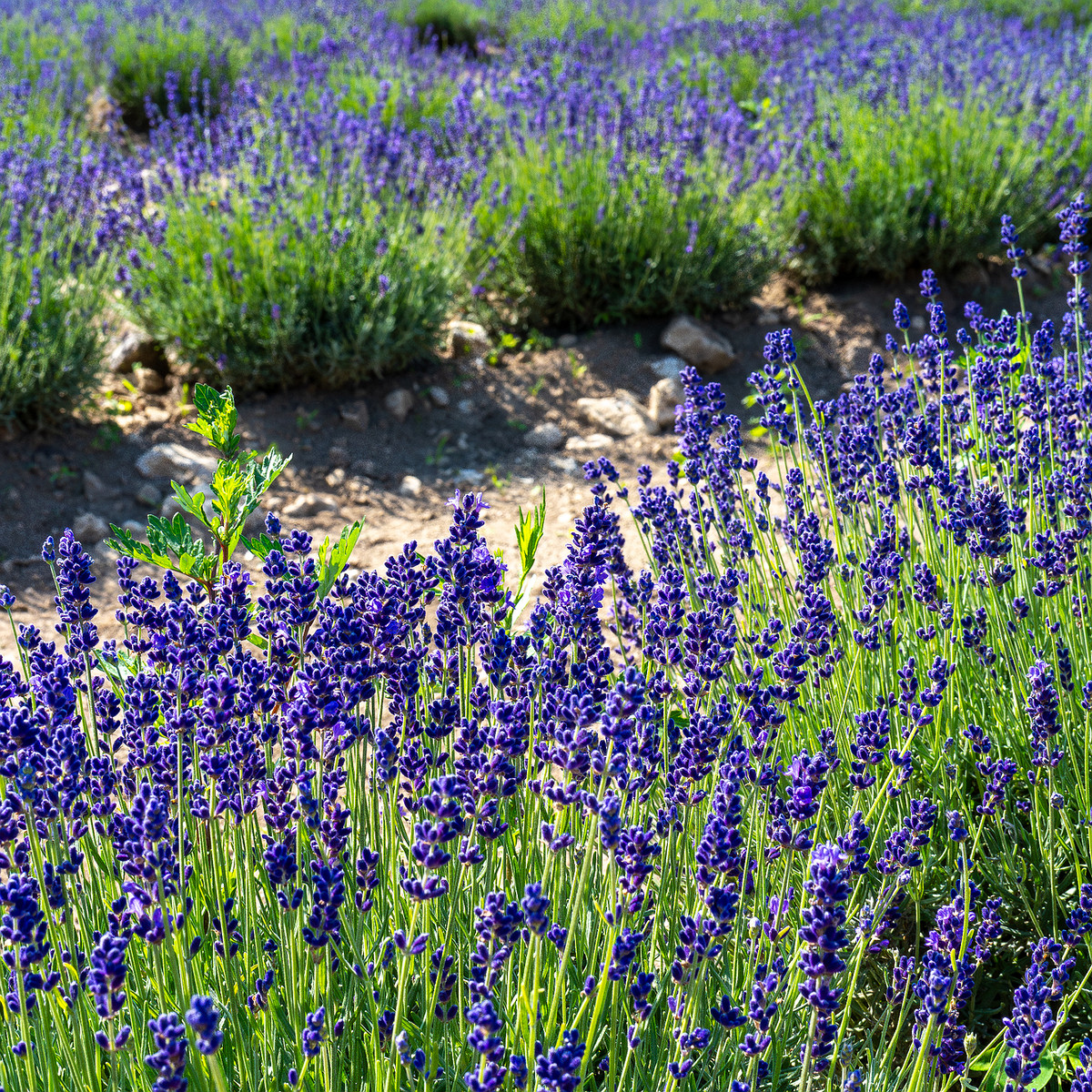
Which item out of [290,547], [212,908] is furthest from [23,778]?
[290,547]

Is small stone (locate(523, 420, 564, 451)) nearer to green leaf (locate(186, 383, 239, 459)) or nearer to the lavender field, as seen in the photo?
the lavender field

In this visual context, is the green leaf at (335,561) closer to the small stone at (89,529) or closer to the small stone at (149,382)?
the small stone at (89,529)

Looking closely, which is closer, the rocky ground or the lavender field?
the lavender field

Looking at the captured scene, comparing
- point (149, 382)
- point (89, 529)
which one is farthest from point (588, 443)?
point (89, 529)

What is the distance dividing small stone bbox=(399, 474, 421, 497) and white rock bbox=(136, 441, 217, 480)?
2.69 ft

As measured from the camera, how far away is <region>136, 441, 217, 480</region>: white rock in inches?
181

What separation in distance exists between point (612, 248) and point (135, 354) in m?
2.51

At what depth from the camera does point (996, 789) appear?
6.25 feet

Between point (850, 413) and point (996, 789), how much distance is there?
119 cm

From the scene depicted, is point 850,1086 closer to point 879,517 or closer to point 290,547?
point 290,547

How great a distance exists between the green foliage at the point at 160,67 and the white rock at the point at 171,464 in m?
4.85

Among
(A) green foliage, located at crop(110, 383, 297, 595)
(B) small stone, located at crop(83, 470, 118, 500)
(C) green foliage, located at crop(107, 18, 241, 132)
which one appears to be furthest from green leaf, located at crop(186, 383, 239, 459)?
(C) green foliage, located at crop(107, 18, 241, 132)

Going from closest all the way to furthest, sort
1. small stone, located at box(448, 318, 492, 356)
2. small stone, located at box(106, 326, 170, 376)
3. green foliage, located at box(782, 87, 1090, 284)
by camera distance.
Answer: small stone, located at box(106, 326, 170, 376), small stone, located at box(448, 318, 492, 356), green foliage, located at box(782, 87, 1090, 284)

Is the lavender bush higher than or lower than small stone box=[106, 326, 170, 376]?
higher
